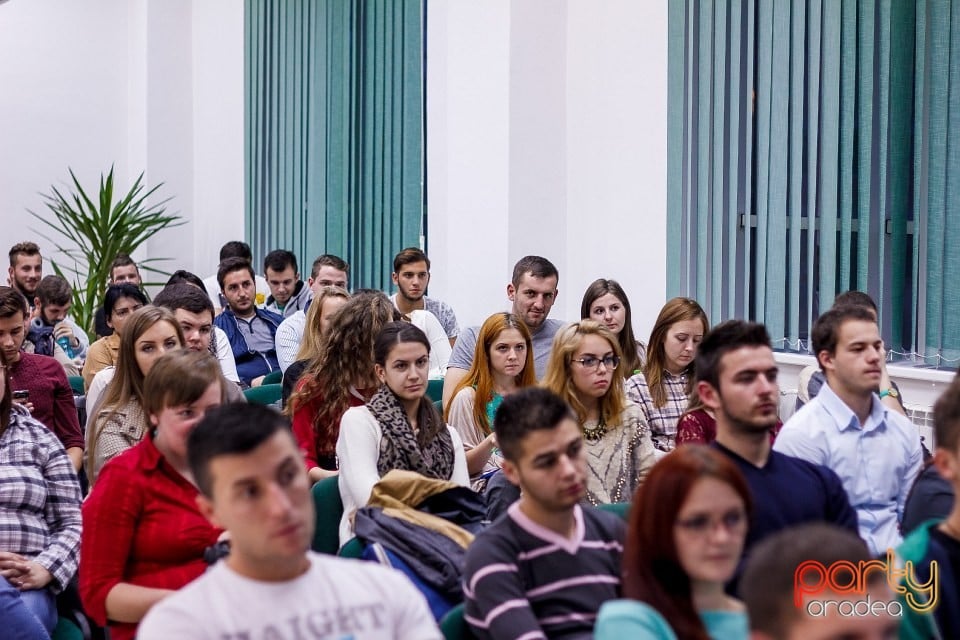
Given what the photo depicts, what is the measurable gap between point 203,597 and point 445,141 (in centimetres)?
524

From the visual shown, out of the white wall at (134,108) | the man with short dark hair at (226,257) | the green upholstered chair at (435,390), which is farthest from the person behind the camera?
the white wall at (134,108)

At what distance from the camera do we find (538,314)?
5.35 metres

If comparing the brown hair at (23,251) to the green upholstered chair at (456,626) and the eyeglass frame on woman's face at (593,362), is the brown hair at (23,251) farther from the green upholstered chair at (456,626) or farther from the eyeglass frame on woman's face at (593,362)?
the green upholstered chair at (456,626)

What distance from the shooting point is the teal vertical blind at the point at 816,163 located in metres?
4.79

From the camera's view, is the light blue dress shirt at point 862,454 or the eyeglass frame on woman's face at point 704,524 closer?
the eyeglass frame on woman's face at point 704,524

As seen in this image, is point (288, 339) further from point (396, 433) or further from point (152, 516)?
point (152, 516)

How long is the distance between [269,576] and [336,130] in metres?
6.92

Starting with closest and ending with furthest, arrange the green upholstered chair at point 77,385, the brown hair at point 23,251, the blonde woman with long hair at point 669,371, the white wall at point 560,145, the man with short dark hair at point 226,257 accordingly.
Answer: the blonde woman with long hair at point 669,371
the green upholstered chair at point 77,385
the white wall at point 560,145
the brown hair at point 23,251
the man with short dark hair at point 226,257

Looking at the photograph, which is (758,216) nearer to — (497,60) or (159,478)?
(497,60)

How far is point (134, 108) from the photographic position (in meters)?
9.98

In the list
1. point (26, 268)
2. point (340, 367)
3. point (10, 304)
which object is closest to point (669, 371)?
point (340, 367)

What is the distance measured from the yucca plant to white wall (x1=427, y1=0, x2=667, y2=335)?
11.8 feet

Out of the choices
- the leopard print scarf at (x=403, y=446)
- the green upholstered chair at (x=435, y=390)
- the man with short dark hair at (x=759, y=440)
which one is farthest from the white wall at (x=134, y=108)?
the man with short dark hair at (x=759, y=440)

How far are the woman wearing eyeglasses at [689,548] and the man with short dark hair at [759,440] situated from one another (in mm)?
722
